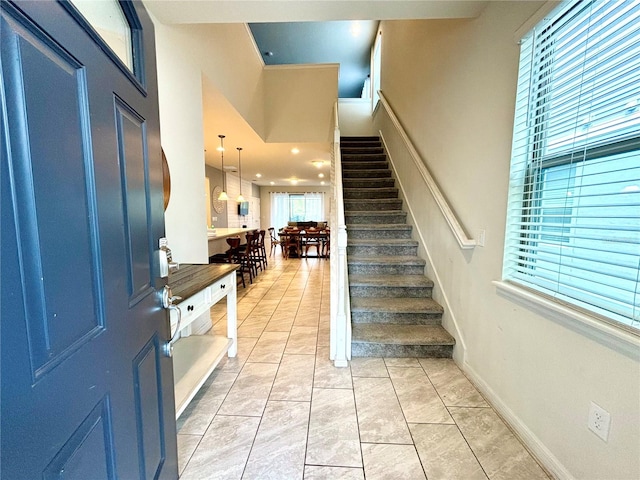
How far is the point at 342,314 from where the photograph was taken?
7.20 feet

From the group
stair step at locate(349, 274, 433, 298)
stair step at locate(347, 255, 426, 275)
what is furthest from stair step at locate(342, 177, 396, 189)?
stair step at locate(349, 274, 433, 298)

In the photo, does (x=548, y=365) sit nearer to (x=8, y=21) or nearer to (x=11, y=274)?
(x=11, y=274)

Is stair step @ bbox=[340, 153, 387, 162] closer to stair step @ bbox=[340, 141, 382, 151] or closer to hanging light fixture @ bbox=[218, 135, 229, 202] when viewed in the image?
stair step @ bbox=[340, 141, 382, 151]

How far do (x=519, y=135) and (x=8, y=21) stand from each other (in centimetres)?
202

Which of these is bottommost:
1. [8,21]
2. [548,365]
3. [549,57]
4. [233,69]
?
[548,365]

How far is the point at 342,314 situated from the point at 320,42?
22.6 feet

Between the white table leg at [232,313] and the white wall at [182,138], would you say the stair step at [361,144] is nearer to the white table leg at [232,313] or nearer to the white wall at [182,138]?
the white wall at [182,138]

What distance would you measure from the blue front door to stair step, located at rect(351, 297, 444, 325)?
1.92 m

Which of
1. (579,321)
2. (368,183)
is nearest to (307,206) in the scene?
(368,183)

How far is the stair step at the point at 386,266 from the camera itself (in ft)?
9.78

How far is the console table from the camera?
5.04 ft

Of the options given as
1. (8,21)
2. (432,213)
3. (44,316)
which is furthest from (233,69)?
(44,316)

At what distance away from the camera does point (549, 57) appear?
140 cm

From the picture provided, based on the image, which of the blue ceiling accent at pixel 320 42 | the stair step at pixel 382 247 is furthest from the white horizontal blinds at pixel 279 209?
the stair step at pixel 382 247
